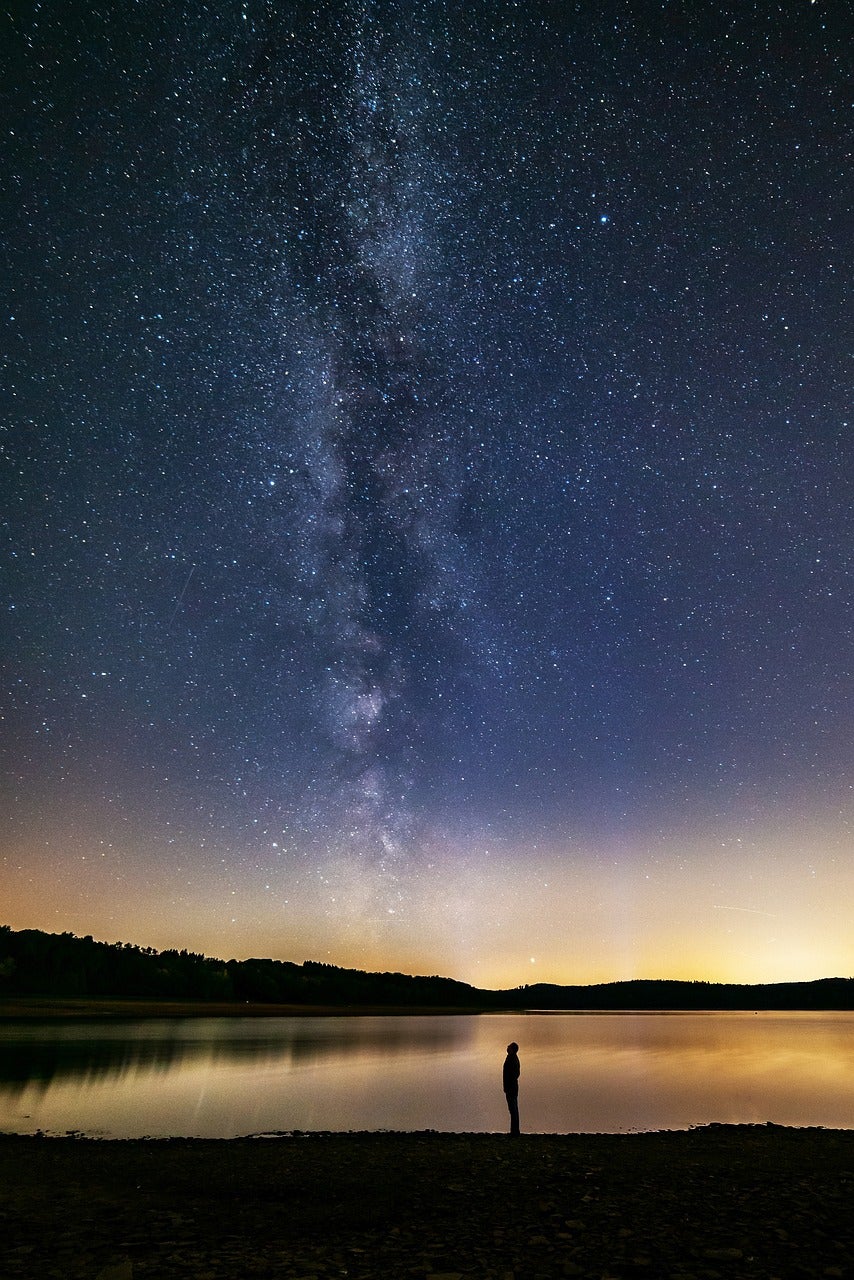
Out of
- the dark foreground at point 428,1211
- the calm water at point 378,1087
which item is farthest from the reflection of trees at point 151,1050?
the dark foreground at point 428,1211

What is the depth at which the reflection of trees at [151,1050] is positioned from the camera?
36.0 meters

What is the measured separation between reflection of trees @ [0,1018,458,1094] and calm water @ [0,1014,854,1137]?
0.47ft

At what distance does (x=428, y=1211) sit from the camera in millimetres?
10328

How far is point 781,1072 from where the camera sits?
45.1 m

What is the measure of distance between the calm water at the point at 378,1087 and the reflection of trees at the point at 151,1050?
0.47 feet

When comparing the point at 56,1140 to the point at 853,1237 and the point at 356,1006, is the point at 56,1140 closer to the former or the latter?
the point at 853,1237

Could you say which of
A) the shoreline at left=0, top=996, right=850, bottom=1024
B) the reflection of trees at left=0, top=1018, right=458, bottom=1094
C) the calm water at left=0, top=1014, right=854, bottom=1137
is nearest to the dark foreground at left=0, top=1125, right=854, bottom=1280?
the calm water at left=0, top=1014, right=854, bottom=1137

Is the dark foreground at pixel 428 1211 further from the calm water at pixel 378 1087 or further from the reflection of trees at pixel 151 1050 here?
the reflection of trees at pixel 151 1050

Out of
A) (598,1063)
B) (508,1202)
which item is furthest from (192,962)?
(508,1202)

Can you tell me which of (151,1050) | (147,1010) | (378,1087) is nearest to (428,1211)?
(378,1087)

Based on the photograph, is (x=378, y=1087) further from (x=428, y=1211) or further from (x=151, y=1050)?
(x=428, y=1211)

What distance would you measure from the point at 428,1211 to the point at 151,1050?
1924 inches

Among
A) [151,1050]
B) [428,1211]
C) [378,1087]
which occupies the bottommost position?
[378,1087]

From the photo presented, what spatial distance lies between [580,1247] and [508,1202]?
2625 mm
